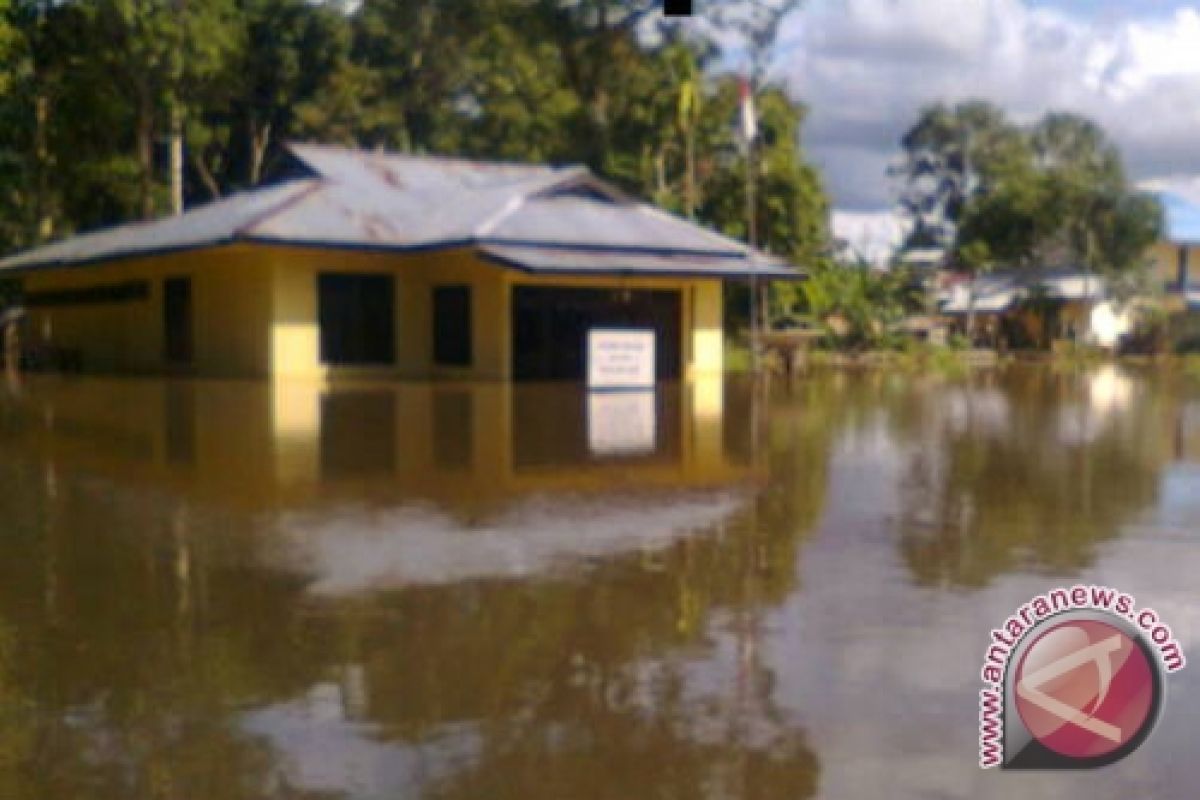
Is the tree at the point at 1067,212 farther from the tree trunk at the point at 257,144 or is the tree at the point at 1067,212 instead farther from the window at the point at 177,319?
the window at the point at 177,319

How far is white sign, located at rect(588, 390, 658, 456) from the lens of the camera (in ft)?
41.1

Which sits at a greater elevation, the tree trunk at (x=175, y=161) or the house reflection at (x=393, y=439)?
the tree trunk at (x=175, y=161)

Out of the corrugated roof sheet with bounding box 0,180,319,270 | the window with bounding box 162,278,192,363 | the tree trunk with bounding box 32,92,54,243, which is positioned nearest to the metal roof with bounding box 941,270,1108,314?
the corrugated roof sheet with bounding box 0,180,319,270

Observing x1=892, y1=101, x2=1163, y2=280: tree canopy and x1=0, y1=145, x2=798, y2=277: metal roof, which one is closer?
x1=0, y1=145, x2=798, y2=277: metal roof

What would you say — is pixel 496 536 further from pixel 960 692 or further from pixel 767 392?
pixel 767 392

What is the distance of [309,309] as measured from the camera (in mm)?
24750

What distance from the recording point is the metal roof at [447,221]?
2359cm

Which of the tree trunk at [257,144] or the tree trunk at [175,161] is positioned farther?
the tree trunk at [257,144]

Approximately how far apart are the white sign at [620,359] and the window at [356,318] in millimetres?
6124

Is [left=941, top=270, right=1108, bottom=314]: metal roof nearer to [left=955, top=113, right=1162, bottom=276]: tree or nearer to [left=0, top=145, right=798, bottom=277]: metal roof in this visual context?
[left=955, top=113, right=1162, bottom=276]: tree

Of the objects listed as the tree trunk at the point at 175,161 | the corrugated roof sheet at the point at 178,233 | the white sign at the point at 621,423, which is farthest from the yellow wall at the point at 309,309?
the tree trunk at the point at 175,161

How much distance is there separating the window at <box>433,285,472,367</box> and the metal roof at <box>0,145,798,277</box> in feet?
Result: 4.73

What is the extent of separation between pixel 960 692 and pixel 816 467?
21.4ft

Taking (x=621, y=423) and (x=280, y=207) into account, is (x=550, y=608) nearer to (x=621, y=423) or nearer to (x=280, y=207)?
(x=621, y=423)
